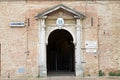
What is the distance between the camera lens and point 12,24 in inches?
1112

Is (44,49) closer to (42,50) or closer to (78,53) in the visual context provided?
(42,50)

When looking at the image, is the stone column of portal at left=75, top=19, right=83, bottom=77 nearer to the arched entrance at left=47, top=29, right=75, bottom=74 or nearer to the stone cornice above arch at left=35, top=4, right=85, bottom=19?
the stone cornice above arch at left=35, top=4, right=85, bottom=19

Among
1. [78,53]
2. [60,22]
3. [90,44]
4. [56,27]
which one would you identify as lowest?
[78,53]

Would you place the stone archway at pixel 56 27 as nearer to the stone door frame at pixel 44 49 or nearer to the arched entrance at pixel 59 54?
the stone door frame at pixel 44 49

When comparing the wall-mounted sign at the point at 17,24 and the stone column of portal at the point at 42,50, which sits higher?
the wall-mounted sign at the point at 17,24

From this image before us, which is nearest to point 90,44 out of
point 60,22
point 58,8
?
point 60,22

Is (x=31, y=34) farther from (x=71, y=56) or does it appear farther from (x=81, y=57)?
(x=71, y=56)

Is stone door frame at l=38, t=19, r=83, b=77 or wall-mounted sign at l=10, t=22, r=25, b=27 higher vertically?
wall-mounted sign at l=10, t=22, r=25, b=27

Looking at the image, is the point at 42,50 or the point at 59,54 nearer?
the point at 42,50

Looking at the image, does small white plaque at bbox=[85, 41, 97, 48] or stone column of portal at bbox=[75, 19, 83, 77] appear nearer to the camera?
stone column of portal at bbox=[75, 19, 83, 77]

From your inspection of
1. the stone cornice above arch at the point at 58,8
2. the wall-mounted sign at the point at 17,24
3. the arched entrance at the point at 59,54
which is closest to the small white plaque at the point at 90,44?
the stone cornice above arch at the point at 58,8

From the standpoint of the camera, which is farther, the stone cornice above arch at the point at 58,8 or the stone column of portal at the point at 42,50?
the stone column of portal at the point at 42,50

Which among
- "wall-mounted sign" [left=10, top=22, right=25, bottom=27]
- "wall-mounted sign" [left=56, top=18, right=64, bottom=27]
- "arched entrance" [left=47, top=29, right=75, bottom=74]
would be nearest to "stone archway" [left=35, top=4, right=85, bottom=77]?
"wall-mounted sign" [left=56, top=18, right=64, bottom=27]

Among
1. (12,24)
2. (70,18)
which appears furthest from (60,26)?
(12,24)
